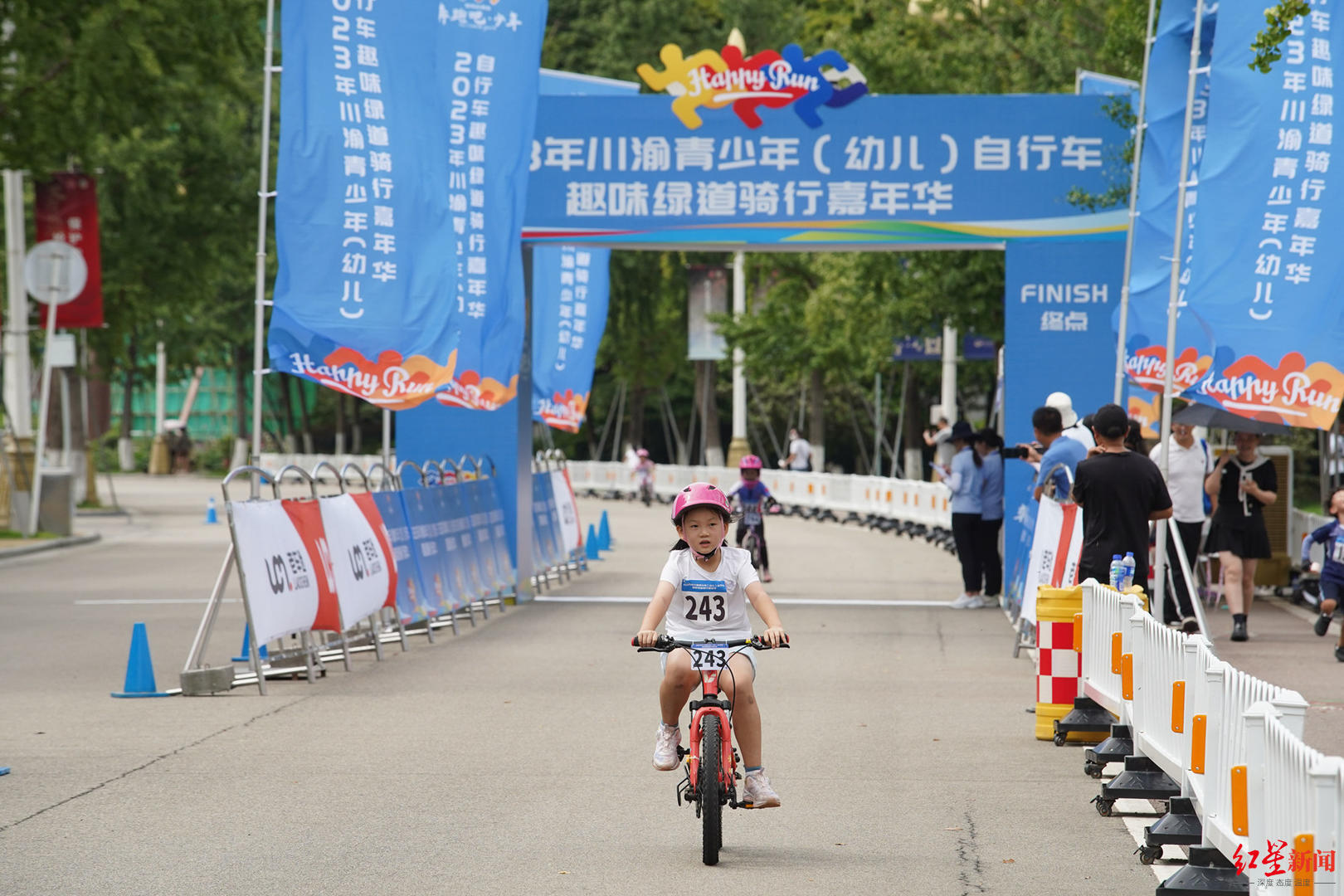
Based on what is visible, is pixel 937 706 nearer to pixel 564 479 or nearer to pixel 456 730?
pixel 456 730

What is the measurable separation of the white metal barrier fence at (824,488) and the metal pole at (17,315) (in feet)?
50.5

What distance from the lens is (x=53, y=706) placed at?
11.4 meters

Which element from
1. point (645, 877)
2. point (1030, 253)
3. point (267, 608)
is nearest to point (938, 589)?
point (1030, 253)

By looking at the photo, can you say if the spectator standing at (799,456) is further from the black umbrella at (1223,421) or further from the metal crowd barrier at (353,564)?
the black umbrella at (1223,421)

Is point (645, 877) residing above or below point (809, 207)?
below

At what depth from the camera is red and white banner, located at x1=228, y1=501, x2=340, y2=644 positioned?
11797 mm

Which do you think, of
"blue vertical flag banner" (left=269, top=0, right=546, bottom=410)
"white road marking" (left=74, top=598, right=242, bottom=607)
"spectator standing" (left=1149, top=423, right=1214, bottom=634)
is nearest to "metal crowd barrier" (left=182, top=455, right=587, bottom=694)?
"blue vertical flag banner" (left=269, top=0, right=546, bottom=410)

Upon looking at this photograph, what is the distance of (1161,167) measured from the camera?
53.1ft

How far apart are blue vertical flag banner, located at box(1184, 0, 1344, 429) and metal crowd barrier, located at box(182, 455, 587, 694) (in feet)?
21.1

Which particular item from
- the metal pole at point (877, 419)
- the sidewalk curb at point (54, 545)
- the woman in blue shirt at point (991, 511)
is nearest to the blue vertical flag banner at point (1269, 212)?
the woman in blue shirt at point (991, 511)

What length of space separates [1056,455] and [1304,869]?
28.5 ft

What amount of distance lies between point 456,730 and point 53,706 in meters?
2.81

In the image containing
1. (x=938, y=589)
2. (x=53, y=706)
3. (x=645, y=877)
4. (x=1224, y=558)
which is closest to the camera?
(x=645, y=877)

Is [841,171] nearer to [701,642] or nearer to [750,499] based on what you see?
[750,499]
